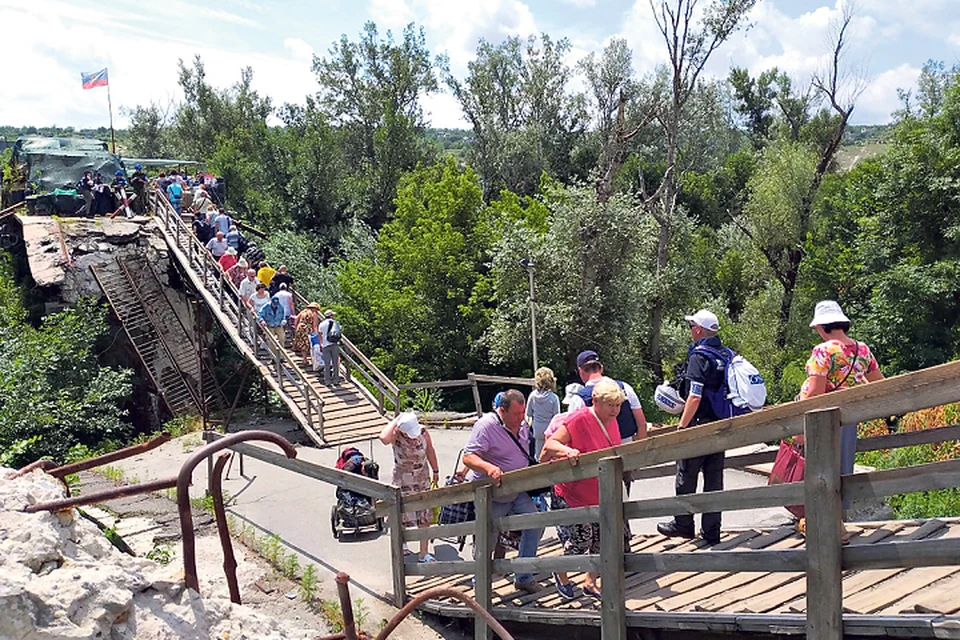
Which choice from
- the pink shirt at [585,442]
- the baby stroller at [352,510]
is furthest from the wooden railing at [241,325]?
the pink shirt at [585,442]

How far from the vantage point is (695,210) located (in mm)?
52469

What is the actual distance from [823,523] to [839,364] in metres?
1.62

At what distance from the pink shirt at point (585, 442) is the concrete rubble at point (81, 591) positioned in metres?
2.24

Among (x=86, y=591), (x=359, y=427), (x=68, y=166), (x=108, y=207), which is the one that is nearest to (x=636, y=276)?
(x=359, y=427)

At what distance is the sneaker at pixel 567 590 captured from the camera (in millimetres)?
5348

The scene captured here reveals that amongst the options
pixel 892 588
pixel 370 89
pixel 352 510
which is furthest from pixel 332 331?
pixel 370 89

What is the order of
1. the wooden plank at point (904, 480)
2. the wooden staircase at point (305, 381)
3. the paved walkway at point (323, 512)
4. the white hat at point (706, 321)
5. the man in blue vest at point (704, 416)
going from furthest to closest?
the wooden staircase at point (305, 381) → the paved walkway at point (323, 512) → the white hat at point (706, 321) → the man in blue vest at point (704, 416) → the wooden plank at point (904, 480)

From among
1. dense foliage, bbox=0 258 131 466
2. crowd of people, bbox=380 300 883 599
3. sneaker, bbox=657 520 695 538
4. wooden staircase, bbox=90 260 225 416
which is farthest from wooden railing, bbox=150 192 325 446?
sneaker, bbox=657 520 695 538

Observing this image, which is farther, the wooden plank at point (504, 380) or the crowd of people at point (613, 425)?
the wooden plank at point (504, 380)

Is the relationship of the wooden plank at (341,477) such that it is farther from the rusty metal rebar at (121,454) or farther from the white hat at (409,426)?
the rusty metal rebar at (121,454)

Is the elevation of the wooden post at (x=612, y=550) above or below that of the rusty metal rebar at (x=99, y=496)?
below

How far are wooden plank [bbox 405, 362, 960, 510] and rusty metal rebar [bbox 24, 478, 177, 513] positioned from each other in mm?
2388

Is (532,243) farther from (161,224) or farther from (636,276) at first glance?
(161,224)

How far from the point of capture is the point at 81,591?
2.84m
